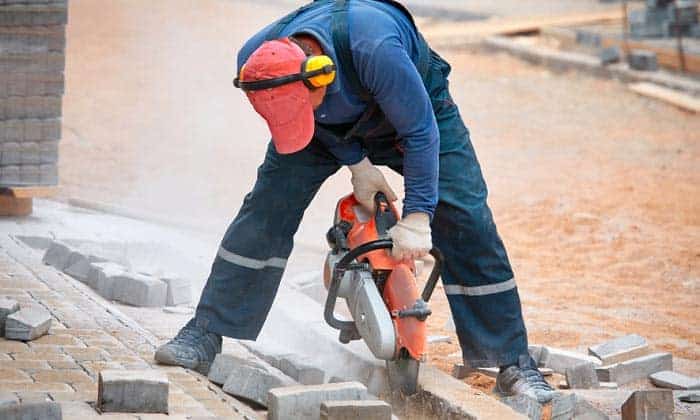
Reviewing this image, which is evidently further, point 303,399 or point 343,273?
point 343,273

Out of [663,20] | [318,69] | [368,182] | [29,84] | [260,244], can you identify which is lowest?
[260,244]

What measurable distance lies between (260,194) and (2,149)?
139 inches

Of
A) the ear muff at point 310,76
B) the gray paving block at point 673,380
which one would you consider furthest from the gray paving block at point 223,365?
the gray paving block at point 673,380

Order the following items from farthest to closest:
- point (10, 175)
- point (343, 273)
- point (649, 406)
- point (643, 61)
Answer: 1. point (643, 61)
2. point (10, 175)
3. point (343, 273)
4. point (649, 406)

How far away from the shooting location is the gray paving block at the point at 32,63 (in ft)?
26.7

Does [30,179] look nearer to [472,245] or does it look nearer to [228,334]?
[228,334]

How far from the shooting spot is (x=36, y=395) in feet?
14.7

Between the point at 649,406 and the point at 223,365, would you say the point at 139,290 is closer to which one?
the point at 223,365

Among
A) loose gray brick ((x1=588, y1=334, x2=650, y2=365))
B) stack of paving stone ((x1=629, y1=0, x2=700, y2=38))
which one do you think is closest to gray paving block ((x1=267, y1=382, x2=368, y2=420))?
loose gray brick ((x1=588, y1=334, x2=650, y2=365))

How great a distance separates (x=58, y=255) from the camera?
6.96 metres

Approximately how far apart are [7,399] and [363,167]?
175 centimetres

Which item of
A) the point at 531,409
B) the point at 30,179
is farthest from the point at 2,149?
the point at 531,409

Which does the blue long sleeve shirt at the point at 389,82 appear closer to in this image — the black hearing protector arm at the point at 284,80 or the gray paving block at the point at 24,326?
the black hearing protector arm at the point at 284,80

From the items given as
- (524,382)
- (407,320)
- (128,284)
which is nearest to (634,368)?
(524,382)
